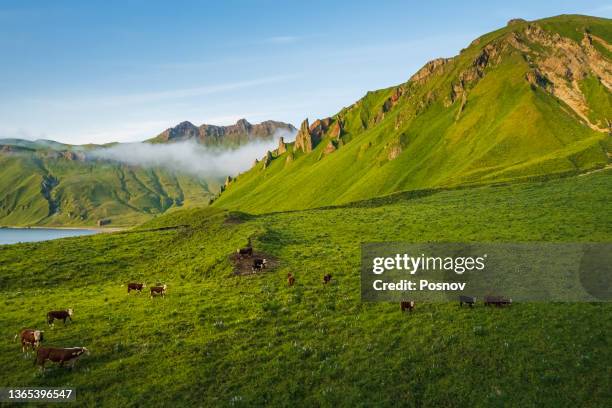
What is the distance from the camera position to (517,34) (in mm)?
189750

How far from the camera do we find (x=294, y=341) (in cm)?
2030

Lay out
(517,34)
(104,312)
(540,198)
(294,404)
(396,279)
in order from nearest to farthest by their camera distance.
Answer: (294,404), (104,312), (396,279), (540,198), (517,34)

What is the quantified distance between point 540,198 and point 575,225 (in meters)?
17.5

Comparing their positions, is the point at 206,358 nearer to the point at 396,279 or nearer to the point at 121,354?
the point at 121,354

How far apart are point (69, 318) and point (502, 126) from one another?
137 metres

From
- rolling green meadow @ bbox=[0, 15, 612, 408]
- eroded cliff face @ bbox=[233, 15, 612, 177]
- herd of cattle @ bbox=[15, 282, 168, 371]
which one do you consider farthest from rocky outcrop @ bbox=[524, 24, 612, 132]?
herd of cattle @ bbox=[15, 282, 168, 371]

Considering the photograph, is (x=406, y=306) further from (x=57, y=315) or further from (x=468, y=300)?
(x=57, y=315)

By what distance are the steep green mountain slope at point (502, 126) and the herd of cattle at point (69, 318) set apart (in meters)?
66.9

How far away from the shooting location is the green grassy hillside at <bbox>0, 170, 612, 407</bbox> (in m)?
16.0

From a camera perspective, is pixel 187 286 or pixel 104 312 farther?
pixel 187 286

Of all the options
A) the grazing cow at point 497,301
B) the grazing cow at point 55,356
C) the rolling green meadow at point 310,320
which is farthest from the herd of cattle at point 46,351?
the grazing cow at point 497,301

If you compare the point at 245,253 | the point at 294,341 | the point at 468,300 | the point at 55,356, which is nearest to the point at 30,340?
the point at 55,356

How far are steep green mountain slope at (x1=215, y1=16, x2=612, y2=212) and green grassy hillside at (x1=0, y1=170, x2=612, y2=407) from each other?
226ft

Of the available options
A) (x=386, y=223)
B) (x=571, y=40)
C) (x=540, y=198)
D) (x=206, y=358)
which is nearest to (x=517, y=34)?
(x=571, y=40)
